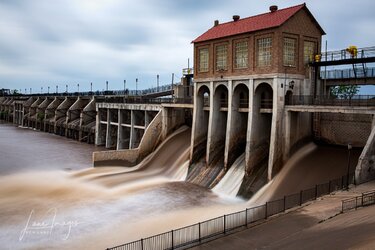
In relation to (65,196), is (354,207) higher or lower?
higher

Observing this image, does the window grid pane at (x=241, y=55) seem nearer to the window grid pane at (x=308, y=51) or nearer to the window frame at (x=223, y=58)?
the window frame at (x=223, y=58)

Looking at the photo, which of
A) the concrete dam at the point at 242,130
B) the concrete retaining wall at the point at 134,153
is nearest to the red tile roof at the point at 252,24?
the concrete dam at the point at 242,130

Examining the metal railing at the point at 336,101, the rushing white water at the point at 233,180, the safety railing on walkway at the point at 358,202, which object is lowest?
the rushing white water at the point at 233,180

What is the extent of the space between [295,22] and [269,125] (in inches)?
384

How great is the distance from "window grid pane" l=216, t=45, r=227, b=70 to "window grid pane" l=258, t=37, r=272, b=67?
4855 mm

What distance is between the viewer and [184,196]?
31.8m

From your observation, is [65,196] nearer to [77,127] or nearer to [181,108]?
[181,108]

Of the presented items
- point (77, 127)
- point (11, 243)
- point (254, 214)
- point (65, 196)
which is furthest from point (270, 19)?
point (77, 127)

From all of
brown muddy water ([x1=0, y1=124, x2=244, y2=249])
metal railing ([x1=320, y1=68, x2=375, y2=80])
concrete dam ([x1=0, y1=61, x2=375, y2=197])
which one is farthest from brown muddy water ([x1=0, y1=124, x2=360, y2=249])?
metal railing ([x1=320, y1=68, x2=375, y2=80])

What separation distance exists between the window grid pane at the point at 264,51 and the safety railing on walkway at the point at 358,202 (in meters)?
15.9

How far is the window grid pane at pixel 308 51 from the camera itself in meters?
33.5

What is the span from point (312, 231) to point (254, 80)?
62.4 feet

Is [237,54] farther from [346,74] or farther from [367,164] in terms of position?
[367,164]

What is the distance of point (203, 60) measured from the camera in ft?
134
